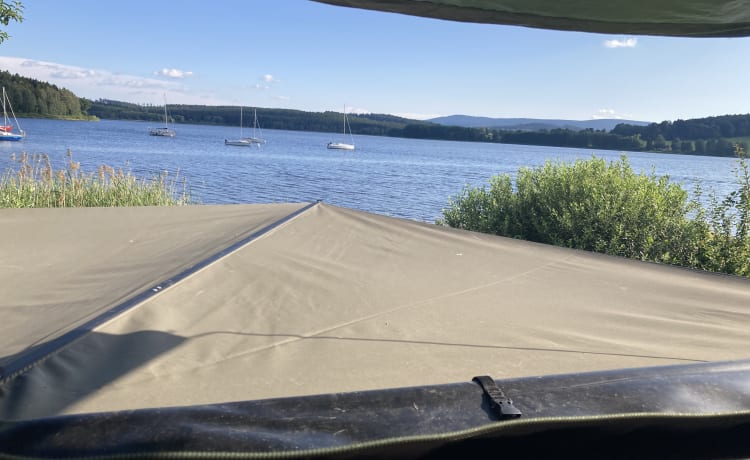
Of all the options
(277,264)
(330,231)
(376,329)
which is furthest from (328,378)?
(330,231)

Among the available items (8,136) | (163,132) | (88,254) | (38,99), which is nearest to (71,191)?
(88,254)

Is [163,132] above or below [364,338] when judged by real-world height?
below

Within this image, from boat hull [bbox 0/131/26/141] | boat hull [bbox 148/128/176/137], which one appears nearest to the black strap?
boat hull [bbox 0/131/26/141]

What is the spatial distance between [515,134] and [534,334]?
83.5m

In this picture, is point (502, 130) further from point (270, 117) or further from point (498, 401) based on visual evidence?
point (498, 401)

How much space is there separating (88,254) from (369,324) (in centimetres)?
129

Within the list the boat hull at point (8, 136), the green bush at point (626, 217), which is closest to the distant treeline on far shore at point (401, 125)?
the green bush at point (626, 217)

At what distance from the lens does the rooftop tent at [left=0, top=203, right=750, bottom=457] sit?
909 millimetres

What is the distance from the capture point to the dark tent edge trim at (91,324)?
1321 mm

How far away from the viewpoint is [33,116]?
256 ft

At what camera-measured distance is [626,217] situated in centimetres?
534

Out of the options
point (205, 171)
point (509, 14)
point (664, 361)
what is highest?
point (509, 14)

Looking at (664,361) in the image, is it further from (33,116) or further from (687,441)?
(33,116)

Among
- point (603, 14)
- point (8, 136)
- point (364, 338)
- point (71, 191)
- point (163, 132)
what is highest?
point (603, 14)
